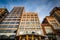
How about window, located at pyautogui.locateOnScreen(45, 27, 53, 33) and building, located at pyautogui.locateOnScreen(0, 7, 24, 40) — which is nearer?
building, located at pyautogui.locateOnScreen(0, 7, 24, 40)

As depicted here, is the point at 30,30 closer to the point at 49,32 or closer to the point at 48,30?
the point at 49,32

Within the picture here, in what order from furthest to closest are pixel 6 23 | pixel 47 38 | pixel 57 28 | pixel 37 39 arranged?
pixel 6 23, pixel 57 28, pixel 47 38, pixel 37 39

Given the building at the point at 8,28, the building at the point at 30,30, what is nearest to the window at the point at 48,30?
the building at the point at 30,30

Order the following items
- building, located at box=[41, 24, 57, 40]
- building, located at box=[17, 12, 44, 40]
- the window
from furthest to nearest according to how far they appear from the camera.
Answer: the window
building, located at box=[41, 24, 57, 40]
building, located at box=[17, 12, 44, 40]

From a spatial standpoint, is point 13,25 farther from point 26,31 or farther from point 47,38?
point 47,38

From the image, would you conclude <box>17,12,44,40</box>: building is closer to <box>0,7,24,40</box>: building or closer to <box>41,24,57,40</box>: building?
<box>41,24,57,40</box>: building

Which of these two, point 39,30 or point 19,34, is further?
point 39,30

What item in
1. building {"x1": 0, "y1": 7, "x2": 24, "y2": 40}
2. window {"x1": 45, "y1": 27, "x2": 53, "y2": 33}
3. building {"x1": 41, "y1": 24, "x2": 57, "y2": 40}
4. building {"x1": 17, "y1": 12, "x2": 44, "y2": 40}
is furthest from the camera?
window {"x1": 45, "y1": 27, "x2": 53, "y2": 33}

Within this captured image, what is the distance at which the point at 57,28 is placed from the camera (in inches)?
1161

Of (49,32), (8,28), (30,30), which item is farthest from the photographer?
(8,28)

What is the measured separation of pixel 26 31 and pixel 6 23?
30.4ft

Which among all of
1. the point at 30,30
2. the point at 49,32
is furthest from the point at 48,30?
the point at 30,30

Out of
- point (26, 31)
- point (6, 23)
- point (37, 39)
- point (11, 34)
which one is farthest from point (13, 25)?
point (37, 39)

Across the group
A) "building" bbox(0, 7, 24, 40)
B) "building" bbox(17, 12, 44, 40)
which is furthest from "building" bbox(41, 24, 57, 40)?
"building" bbox(0, 7, 24, 40)
